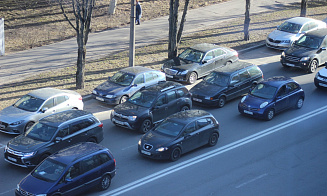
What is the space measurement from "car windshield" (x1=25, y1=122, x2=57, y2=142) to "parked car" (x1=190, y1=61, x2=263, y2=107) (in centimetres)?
747

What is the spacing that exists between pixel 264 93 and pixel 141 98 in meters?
5.34

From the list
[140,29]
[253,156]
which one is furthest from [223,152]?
[140,29]

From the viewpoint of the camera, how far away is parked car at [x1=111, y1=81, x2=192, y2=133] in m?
19.5

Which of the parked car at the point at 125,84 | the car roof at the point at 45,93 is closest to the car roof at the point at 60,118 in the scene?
the car roof at the point at 45,93

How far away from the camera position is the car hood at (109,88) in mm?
22344

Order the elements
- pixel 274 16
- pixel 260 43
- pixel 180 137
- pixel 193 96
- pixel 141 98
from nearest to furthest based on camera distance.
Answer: pixel 180 137 < pixel 141 98 < pixel 193 96 < pixel 260 43 < pixel 274 16

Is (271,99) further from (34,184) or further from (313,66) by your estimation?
(34,184)

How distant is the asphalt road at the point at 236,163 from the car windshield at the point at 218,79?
1.26 metres

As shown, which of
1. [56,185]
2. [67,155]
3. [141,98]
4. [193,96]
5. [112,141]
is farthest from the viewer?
[193,96]

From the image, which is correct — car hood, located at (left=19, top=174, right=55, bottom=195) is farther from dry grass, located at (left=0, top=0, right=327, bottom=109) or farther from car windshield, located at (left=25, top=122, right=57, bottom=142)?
dry grass, located at (left=0, top=0, right=327, bottom=109)

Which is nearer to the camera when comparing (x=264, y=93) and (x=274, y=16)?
(x=264, y=93)

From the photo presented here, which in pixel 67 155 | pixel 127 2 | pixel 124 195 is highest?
pixel 127 2

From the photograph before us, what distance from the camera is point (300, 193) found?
15367mm

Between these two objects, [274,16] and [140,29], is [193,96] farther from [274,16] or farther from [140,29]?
[274,16]
